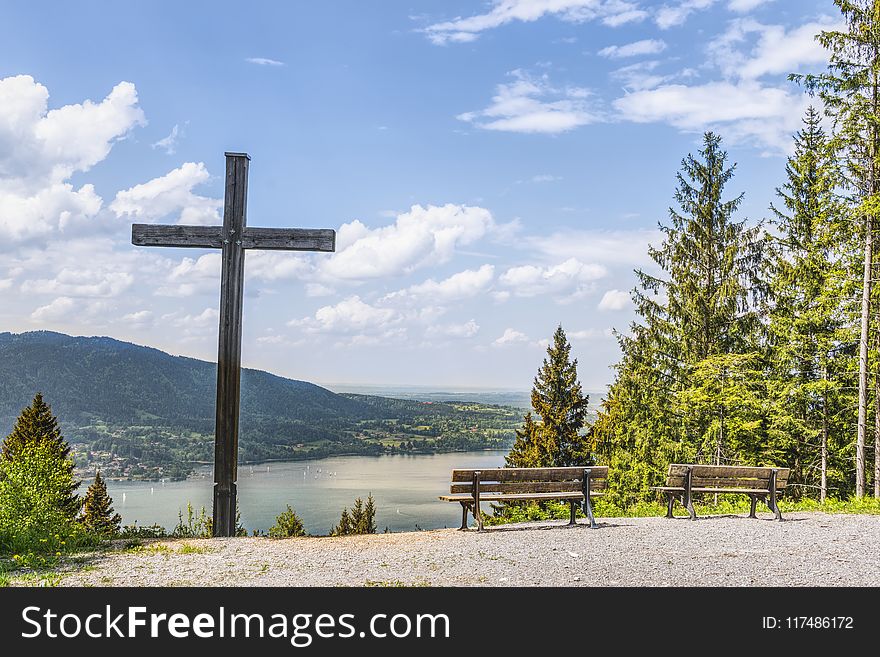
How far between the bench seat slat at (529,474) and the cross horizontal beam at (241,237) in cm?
306

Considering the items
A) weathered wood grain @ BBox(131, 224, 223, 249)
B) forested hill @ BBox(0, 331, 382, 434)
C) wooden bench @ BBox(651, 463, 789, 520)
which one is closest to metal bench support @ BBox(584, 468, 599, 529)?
wooden bench @ BBox(651, 463, 789, 520)

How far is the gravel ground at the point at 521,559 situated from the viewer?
23.1 ft

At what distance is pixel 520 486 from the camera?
10141mm

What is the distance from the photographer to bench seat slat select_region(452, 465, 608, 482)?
10.0 m

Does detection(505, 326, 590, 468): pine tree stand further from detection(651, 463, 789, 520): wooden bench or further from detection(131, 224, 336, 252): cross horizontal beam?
detection(131, 224, 336, 252): cross horizontal beam

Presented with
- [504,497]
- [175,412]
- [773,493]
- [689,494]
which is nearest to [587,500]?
[504,497]

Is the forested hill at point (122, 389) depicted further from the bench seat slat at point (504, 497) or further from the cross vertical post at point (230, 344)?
the cross vertical post at point (230, 344)

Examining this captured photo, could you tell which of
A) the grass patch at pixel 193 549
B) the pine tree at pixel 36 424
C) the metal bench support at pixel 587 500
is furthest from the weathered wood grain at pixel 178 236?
the pine tree at pixel 36 424

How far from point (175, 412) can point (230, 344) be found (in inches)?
2826

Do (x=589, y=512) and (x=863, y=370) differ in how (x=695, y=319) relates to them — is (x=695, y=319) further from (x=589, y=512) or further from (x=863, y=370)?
(x=589, y=512)

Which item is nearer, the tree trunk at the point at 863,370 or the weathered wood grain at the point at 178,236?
the weathered wood grain at the point at 178,236

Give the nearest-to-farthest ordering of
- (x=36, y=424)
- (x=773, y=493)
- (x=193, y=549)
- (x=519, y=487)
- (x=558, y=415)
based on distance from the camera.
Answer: (x=193, y=549), (x=519, y=487), (x=773, y=493), (x=36, y=424), (x=558, y=415)

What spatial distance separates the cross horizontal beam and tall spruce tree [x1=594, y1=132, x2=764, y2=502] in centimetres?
1401

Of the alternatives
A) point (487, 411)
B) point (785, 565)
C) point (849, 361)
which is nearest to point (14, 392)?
point (487, 411)
